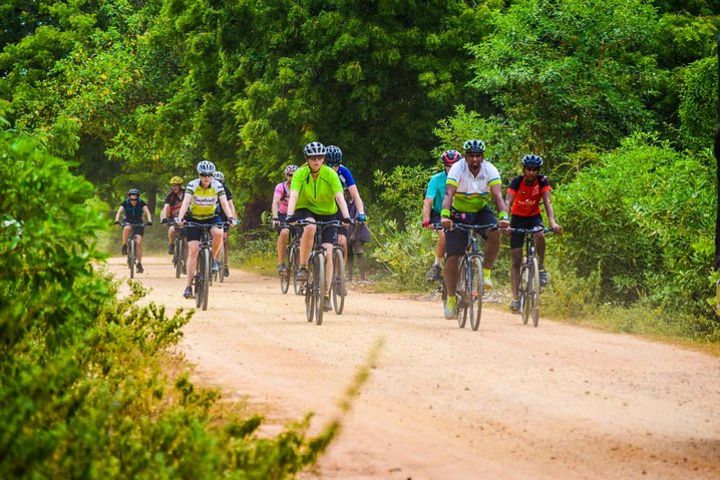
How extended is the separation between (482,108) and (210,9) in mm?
6554

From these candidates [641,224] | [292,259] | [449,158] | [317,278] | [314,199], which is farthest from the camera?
[292,259]

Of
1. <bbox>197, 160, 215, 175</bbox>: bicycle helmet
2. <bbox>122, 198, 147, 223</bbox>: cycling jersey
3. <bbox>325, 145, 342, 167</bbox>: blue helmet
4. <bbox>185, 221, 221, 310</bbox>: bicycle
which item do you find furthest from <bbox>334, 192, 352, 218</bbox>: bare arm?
<bbox>122, 198, 147, 223</bbox>: cycling jersey

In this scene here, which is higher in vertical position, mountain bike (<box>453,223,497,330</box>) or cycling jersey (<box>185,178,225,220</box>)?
cycling jersey (<box>185,178,225,220</box>)

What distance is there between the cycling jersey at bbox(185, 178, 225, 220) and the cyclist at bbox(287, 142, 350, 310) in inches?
103

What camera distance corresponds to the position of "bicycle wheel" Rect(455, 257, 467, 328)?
16.0 m

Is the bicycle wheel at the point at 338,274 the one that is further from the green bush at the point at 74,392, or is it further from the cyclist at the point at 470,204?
the green bush at the point at 74,392

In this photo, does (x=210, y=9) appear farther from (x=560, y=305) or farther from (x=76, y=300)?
(x=76, y=300)

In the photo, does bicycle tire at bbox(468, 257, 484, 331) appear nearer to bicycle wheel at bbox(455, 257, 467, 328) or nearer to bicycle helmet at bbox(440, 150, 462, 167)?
bicycle wheel at bbox(455, 257, 467, 328)

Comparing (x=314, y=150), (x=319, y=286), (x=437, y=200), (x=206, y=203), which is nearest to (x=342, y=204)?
(x=314, y=150)

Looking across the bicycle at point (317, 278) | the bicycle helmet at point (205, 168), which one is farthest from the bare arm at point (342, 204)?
the bicycle helmet at point (205, 168)

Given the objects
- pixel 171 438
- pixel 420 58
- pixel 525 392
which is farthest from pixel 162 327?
pixel 420 58

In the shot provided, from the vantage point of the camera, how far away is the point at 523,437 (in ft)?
27.7

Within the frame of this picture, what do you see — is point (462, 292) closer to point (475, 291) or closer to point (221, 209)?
point (475, 291)

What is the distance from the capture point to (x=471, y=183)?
16.2m
